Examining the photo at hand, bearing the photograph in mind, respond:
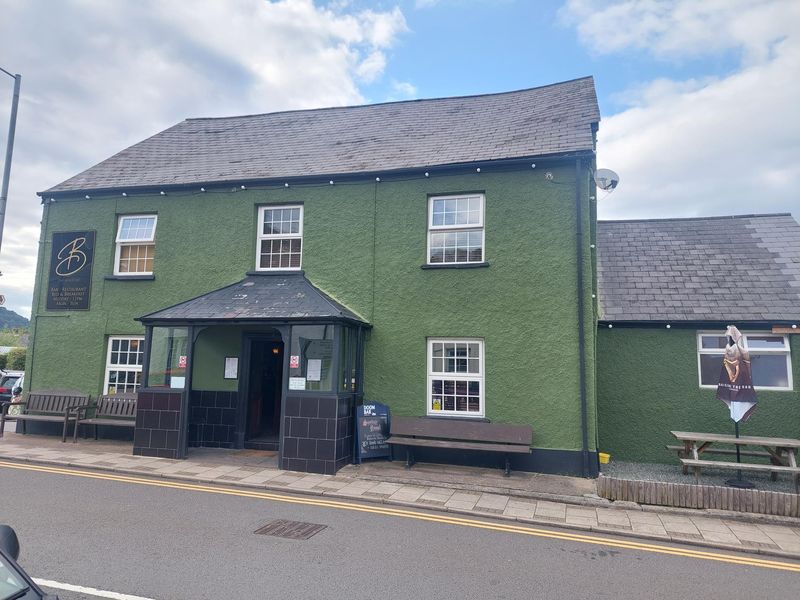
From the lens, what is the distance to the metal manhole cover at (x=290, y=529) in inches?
250

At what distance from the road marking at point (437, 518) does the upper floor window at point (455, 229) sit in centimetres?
549

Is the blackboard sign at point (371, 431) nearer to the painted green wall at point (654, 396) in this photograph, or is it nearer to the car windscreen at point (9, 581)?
the painted green wall at point (654, 396)

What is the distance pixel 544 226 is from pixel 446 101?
21.1 feet

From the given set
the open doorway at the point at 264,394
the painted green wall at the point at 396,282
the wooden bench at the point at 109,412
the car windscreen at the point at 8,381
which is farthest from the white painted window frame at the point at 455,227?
the car windscreen at the point at 8,381

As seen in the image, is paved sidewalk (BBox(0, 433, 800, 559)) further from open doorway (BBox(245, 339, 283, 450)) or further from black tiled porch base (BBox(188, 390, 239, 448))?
open doorway (BBox(245, 339, 283, 450))

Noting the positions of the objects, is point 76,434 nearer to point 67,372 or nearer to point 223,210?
point 67,372

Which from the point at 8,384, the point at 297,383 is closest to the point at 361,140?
the point at 297,383

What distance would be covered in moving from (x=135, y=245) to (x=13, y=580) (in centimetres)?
1202

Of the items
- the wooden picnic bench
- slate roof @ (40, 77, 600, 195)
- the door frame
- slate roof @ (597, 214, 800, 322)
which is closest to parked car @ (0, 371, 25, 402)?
slate roof @ (40, 77, 600, 195)

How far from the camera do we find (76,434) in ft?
39.3

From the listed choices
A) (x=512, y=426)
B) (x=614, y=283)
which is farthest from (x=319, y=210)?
(x=614, y=283)

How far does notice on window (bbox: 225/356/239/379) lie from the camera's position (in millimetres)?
12180

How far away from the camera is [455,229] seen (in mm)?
11359

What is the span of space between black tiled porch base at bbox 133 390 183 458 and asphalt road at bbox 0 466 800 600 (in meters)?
3.15
